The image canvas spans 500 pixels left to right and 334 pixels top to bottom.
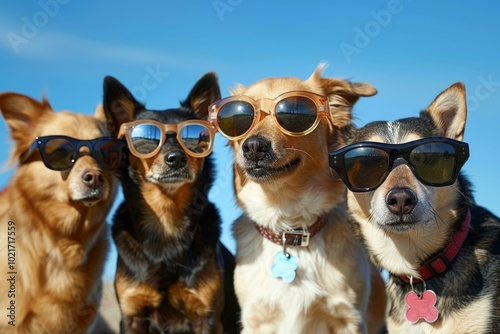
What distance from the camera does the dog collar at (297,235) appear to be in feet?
14.3

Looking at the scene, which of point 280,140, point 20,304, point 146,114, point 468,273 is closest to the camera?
point 468,273

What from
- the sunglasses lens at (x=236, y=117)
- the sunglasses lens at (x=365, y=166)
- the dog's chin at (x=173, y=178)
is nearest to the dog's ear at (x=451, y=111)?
the sunglasses lens at (x=365, y=166)

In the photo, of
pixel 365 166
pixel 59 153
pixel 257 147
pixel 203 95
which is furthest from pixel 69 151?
pixel 365 166

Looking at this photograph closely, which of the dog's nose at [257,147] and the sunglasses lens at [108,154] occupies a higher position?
the dog's nose at [257,147]

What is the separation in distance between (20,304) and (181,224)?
1428mm

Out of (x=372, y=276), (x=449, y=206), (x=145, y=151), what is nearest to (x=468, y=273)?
(x=449, y=206)

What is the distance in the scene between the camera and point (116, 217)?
4.88 metres

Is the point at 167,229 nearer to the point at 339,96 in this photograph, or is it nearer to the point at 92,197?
the point at 92,197

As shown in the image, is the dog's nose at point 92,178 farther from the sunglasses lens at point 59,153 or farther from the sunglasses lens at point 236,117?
the sunglasses lens at point 236,117

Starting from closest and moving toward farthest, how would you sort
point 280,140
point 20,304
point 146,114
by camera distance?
point 280,140 → point 20,304 → point 146,114

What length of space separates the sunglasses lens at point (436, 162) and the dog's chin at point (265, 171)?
108cm

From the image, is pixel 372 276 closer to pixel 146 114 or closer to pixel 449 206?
pixel 449 206

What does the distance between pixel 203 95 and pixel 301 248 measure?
67.7 inches

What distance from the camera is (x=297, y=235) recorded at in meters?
4.37
